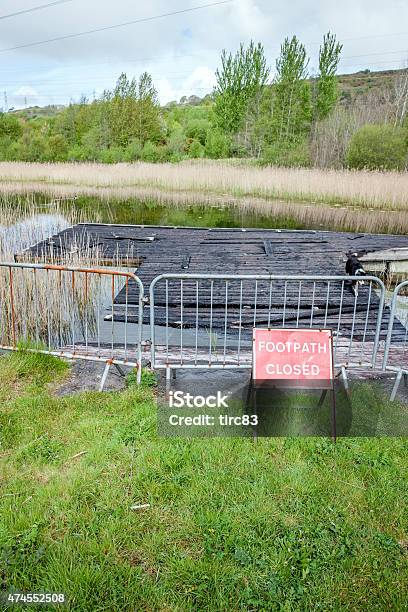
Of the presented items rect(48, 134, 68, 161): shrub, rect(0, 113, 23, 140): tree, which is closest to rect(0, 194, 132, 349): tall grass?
rect(48, 134, 68, 161): shrub

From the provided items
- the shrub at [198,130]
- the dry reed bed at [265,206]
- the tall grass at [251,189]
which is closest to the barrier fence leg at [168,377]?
the dry reed bed at [265,206]

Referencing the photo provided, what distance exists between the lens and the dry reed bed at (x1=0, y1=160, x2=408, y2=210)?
53.3 feet

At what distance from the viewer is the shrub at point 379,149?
21.1 metres

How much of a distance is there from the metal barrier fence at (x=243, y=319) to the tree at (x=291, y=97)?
26696 millimetres

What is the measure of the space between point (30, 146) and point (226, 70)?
53.2ft

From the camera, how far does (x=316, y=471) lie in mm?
2875

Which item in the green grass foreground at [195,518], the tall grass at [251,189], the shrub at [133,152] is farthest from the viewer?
the shrub at [133,152]

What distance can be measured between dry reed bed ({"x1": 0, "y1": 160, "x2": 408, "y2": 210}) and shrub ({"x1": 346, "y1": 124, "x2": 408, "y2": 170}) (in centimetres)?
329

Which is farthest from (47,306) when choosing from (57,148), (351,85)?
(351,85)

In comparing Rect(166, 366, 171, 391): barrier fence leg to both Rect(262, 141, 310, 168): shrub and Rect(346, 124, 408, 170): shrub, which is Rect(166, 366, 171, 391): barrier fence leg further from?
Rect(262, 141, 310, 168): shrub

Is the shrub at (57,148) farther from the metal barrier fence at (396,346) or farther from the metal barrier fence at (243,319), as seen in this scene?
the metal barrier fence at (396,346)

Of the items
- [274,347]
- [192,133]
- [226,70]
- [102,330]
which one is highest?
[226,70]

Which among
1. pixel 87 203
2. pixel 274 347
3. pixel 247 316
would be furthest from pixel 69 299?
pixel 87 203

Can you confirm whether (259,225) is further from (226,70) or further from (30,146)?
(30,146)
